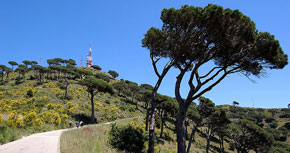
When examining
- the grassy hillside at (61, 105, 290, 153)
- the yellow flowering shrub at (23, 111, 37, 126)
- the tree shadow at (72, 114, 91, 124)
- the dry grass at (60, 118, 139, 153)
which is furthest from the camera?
the tree shadow at (72, 114, 91, 124)

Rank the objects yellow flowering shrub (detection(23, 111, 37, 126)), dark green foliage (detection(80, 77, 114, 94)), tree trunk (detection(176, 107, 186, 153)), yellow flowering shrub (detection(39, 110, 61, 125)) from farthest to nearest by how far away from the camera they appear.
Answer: dark green foliage (detection(80, 77, 114, 94)), yellow flowering shrub (detection(39, 110, 61, 125)), yellow flowering shrub (detection(23, 111, 37, 126)), tree trunk (detection(176, 107, 186, 153))

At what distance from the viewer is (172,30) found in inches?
428

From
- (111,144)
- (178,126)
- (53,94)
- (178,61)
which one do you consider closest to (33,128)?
(111,144)

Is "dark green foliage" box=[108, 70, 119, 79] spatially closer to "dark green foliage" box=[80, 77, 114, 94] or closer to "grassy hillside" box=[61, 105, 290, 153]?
"grassy hillside" box=[61, 105, 290, 153]

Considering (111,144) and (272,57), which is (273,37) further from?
(111,144)

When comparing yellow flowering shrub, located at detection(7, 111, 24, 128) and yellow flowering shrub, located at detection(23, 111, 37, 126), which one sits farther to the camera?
yellow flowering shrub, located at detection(23, 111, 37, 126)

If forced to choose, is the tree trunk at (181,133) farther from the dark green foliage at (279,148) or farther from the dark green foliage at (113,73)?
the dark green foliage at (113,73)

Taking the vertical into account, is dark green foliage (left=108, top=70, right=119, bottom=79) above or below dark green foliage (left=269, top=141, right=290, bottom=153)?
above

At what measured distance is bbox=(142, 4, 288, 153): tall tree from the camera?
9062 mm

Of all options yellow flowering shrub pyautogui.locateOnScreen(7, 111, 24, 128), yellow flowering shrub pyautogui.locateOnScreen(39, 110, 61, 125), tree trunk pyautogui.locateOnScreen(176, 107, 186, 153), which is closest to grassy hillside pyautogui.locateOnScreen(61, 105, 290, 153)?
tree trunk pyautogui.locateOnScreen(176, 107, 186, 153)

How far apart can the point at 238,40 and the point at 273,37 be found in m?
1.92

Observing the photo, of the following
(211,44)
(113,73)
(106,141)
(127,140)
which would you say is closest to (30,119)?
(106,141)

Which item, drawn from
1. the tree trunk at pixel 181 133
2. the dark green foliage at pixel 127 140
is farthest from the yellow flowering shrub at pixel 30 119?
the tree trunk at pixel 181 133

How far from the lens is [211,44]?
35.0 ft
